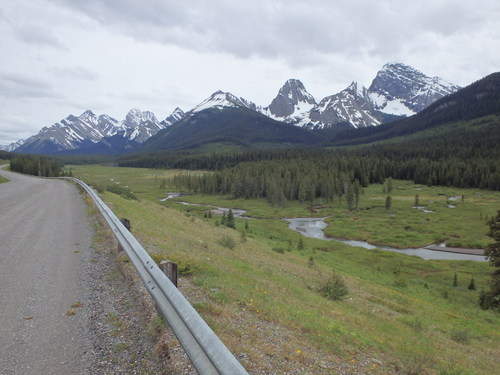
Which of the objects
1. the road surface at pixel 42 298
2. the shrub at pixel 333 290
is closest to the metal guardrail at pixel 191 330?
the road surface at pixel 42 298

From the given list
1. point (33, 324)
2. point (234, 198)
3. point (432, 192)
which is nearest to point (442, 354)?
point (33, 324)

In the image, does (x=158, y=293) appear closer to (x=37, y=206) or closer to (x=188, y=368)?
(x=188, y=368)

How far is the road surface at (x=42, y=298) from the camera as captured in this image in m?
5.48

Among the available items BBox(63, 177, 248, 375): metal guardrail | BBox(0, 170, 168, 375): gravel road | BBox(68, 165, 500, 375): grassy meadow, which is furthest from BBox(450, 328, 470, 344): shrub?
BBox(63, 177, 248, 375): metal guardrail

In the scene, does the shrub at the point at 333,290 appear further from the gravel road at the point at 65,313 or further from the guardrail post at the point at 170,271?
the guardrail post at the point at 170,271

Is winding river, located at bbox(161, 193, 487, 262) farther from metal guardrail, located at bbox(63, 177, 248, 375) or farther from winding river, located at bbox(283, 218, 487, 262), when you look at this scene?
metal guardrail, located at bbox(63, 177, 248, 375)

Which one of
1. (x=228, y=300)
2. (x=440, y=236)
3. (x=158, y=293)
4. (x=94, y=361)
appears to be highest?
(x=158, y=293)

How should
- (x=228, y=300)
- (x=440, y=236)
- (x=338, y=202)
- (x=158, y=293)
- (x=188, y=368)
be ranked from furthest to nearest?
1. (x=338, y=202)
2. (x=440, y=236)
3. (x=228, y=300)
4. (x=158, y=293)
5. (x=188, y=368)

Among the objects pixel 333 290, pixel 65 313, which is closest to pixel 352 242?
pixel 333 290

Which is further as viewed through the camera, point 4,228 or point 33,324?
point 4,228

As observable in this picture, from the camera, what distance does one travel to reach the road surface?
18.0 ft

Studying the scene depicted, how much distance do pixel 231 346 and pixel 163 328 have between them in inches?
59.5

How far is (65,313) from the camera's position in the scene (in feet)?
23.9

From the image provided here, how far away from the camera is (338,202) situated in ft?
435
